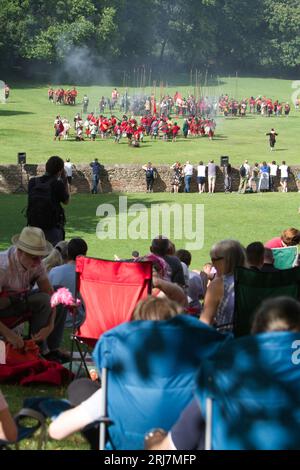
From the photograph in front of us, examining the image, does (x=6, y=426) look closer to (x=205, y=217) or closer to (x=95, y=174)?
(x=205, y=217)

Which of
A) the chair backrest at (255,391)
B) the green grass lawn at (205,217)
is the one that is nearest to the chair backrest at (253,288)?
the chair backrest at (255,391)

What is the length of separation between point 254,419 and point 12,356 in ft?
12.0

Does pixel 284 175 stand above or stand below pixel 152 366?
above

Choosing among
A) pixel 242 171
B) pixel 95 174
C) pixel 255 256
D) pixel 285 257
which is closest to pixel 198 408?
pixel 255 256

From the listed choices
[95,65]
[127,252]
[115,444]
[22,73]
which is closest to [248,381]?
[115,444]

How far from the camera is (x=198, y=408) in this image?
14.0ft

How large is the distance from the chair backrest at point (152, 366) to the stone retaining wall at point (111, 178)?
2835 centimetres

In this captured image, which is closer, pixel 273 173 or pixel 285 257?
pixel 285 257

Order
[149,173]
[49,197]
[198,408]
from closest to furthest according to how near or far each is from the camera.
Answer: [198,408] → [49,197] → [149,173]

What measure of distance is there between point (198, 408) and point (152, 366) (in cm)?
29

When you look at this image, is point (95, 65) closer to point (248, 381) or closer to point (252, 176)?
point (252, 176)

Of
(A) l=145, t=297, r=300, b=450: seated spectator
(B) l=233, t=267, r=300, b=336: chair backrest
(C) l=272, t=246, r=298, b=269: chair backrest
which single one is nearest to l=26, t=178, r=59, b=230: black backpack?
(C) l=272, t=246, r=298, b=269: chair backrest

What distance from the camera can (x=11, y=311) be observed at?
7594 millimetres

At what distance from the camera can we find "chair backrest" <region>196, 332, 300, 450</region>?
Answer: 4027mm
